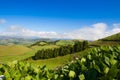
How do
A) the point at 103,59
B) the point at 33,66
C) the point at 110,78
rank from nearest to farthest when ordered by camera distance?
the point at 110,78
the point at 103,59
the point at 33,66

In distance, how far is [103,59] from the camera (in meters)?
7.62

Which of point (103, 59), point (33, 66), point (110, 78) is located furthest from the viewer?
point (33, 66)

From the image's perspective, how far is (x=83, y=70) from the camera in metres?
7.57

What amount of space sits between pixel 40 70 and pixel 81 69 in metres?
1.77

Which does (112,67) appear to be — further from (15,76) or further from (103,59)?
(15,76)

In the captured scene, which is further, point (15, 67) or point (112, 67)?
point (15, 67)

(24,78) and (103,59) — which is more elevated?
(103,59)

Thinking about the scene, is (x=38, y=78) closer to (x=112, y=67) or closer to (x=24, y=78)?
(x=24, y=78)

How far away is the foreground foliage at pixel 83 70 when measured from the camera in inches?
278

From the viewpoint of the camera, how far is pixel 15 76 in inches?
308

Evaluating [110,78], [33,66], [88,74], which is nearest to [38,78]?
[33,66]

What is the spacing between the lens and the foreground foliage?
7.05 metres

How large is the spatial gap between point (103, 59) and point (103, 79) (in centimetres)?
79

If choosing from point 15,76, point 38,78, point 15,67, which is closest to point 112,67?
point 38,78
